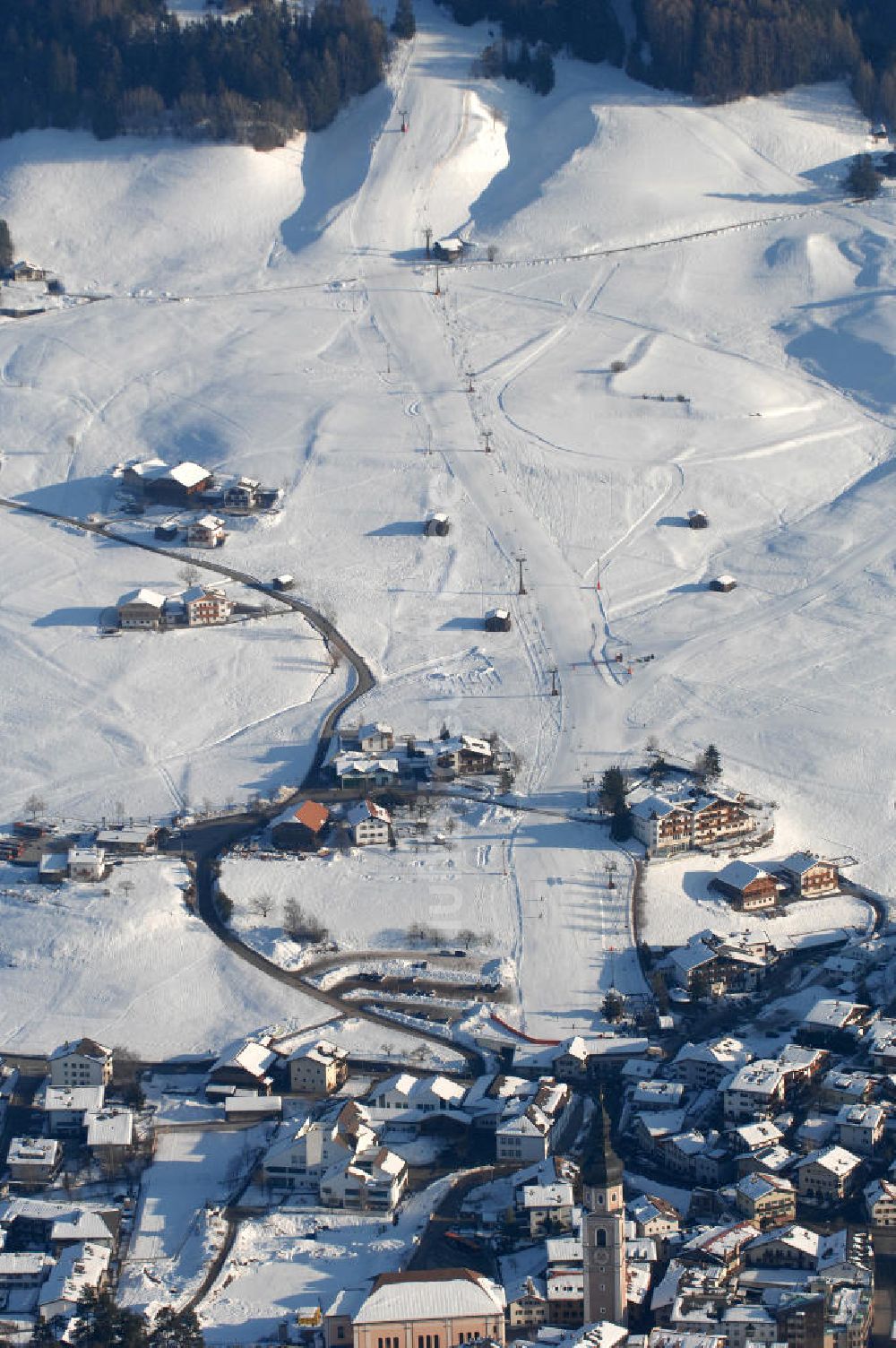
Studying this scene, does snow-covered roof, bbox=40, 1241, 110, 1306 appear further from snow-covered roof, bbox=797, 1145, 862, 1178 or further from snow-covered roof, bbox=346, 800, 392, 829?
snow-covered roof, bbox=346, 800, 392, 829

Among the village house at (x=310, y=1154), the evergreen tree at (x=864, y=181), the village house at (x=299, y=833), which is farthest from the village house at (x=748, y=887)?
the evergreen tree at (x=864, y=181)

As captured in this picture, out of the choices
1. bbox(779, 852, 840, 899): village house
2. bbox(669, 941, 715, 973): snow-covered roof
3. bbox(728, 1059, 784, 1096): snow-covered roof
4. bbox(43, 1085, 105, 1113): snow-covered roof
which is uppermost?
bbox(728, 1059, 784, 1096): snow-covered roof

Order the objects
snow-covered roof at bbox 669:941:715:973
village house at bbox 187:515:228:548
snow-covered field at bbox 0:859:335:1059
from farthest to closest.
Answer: village house at bbox 187:515:228:548 → snow-covered roof at bbox 669:941:715:973 → snow-covered field at bbox 0:859:335:1059

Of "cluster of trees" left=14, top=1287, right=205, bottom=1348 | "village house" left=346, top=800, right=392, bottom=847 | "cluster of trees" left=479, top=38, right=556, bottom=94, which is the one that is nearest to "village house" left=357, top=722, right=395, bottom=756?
"village house" left=346, top=800, right=392, bottom=847

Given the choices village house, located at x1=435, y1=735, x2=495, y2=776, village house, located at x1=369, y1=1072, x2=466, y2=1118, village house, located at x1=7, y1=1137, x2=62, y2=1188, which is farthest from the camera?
village house, located at x1=435, y1=735, x2=495, y2=776

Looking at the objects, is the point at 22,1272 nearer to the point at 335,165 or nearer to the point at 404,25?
the point at 335,165

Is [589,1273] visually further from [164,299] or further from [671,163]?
[671,163]

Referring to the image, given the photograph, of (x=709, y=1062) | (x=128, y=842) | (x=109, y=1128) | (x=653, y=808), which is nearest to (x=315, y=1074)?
(x=109, y=1128)
